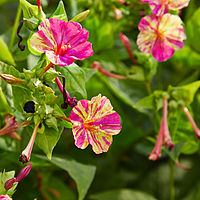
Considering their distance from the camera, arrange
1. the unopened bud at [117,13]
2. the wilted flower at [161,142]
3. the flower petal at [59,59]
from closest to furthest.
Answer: the flower petal at [59,59], the wilted flower at [161,142], the unopened bud at [117,13]

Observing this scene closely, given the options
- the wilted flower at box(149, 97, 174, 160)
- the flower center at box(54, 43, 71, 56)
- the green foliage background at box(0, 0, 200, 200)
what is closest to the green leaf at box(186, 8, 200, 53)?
the green foliage background at box(0, 0, 200, 200)

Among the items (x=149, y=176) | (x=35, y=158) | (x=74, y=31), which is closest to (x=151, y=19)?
(x=74, y=31)

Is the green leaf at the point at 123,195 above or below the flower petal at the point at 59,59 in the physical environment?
below

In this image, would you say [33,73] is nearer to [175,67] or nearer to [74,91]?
[74,91]

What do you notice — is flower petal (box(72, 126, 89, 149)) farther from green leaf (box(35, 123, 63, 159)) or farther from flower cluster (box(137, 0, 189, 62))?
flower cluster (box(137, 0, 189, 62))

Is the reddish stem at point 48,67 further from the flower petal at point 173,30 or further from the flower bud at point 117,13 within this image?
the flower bud at point 117,13

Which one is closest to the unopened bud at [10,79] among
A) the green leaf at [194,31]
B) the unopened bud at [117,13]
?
the unopened bud at [117,13]

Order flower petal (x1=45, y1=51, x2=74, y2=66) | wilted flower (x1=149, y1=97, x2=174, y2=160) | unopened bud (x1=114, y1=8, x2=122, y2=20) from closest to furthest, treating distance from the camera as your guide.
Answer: flower petal (x1=45, y1=51, x2=74, y2=66) < wilted flower (x1=149, y1=97, x2=174, y2=160) < unopened bud (x1=114, y1=8, x2=122, y2=20)
